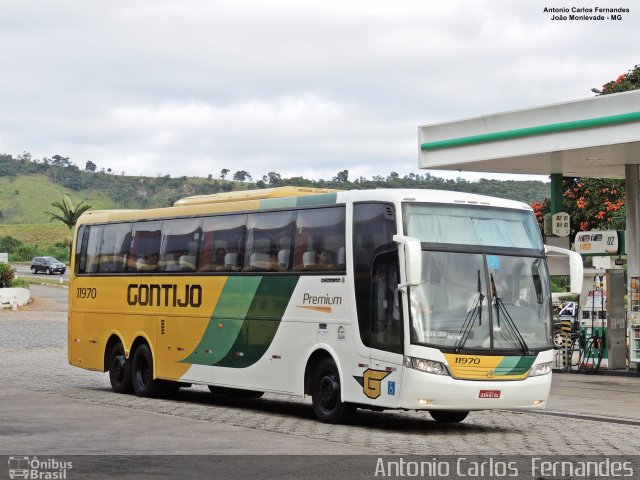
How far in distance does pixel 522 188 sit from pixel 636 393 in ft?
237

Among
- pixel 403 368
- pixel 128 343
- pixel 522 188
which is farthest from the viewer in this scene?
pixel 522 188

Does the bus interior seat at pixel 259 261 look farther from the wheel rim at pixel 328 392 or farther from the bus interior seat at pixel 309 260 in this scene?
the wheel rim at pixel 328 392

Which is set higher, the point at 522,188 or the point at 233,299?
the point at 522,188

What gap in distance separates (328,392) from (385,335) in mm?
1587

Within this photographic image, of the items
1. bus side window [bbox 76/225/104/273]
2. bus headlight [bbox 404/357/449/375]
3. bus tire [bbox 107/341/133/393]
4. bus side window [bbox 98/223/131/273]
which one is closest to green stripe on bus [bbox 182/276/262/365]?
bus tire [bbox 107/341/133/393]

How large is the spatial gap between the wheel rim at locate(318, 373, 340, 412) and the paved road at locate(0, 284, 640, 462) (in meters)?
0.31

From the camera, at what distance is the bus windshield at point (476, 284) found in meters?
16.0

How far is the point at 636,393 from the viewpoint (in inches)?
906

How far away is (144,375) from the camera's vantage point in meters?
22.6

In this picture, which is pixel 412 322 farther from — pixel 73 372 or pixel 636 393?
pixel 73 372

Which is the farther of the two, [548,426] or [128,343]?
[128,343]

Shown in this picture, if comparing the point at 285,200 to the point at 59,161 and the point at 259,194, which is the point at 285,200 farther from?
the point at 59,161

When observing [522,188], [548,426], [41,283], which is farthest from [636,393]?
[522,188]

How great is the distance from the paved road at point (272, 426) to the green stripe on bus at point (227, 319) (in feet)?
2.99
